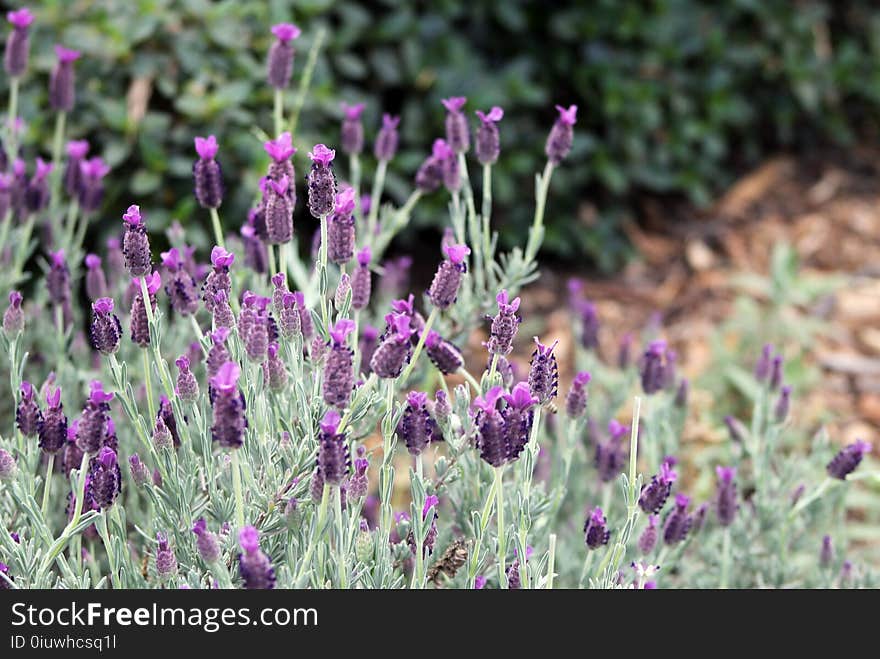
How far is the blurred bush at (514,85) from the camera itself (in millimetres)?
2867

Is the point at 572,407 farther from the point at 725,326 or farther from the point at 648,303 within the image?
the point at 648,303

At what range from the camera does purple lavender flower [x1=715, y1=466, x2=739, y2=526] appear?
195 cm

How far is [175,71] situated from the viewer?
2.92 meters

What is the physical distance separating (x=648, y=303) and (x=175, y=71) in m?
1.76

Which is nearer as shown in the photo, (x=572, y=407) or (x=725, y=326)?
(x=572, y=407)

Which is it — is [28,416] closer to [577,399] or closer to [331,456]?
[331,456]

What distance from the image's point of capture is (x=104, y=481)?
4.60ft

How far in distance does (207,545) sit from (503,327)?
0.44m

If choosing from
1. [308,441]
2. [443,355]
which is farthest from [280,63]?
[308,441]

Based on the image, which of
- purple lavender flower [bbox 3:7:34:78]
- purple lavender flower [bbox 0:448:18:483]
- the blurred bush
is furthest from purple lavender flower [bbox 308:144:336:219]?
the blurred bush

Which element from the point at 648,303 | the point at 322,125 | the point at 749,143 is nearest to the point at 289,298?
the point at 322,125
